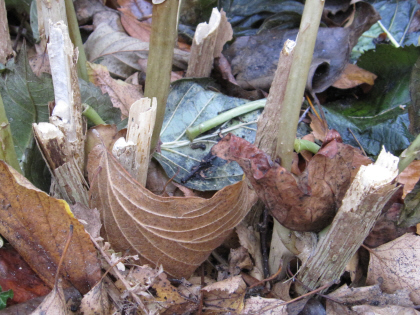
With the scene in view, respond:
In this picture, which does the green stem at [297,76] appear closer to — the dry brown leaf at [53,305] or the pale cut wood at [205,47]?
the pale cut wood at [205,47]

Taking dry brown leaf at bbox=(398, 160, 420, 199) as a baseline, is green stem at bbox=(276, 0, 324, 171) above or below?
above

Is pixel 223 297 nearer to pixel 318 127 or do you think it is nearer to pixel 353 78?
pixel 318 127

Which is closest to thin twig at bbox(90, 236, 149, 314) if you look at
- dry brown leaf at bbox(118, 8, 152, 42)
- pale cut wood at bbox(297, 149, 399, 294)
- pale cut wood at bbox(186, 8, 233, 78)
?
pale cut wood at bbox(297, 149, 399, 294)

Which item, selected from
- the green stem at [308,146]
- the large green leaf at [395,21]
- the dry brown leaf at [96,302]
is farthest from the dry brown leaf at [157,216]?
the large green leaf at [395,21]

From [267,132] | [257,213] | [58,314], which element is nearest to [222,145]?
[267,132]

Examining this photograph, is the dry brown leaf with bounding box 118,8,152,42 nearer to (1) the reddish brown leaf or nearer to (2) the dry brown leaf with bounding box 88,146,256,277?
(2) the dry brown leaf with bounding box 88,146,256,277

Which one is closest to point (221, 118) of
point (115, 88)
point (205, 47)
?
point (205, 47)
